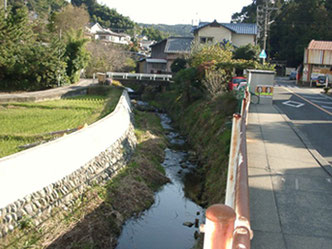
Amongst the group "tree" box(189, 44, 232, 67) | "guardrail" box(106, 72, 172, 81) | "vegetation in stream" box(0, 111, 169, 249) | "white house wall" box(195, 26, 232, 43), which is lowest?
"vegetation in stream" box(0, 111, 169, 249)

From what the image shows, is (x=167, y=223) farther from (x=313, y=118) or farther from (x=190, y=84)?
(x=190, y=84)

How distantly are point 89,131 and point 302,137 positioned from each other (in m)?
7.75

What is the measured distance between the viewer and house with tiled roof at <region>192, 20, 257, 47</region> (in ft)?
154

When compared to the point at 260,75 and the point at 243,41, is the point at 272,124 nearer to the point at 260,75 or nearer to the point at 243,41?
the point at 260,75

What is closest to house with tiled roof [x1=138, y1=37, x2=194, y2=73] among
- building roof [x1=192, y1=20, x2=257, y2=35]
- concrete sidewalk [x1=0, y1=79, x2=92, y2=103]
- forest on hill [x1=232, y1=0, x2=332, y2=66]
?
building roof [x1=192, y1=20, x2=257, y2=35]

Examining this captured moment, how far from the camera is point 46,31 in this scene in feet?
165

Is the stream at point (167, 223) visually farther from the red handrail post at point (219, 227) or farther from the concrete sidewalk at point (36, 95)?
the concrete sidewalk at point (36, 95)

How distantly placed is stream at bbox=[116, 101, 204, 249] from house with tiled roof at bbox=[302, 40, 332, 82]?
30439mm

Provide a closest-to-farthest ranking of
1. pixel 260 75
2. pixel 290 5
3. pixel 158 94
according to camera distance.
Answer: pixel 260 75 < pixel 158 94 < pixel 290 5

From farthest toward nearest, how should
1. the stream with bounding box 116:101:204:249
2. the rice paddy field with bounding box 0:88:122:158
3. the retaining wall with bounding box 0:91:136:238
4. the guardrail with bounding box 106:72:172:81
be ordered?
the guardrail with bounding box 106:72:172:81 → the rice paddy field with bounding box 0:88:122:158 → the stream with bounding box 116:101:204:249 → the retaining wall with bounding box 0:91:136:238

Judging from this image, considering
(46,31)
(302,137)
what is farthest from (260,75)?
(46,31)

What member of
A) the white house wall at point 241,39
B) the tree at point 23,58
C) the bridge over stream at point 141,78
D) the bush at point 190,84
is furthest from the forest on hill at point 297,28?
the tree at point 23,58

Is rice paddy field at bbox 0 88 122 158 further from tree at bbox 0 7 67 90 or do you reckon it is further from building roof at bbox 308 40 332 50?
building roof at bbox 308 40 332 50

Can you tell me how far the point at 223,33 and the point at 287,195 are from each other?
4244cm
